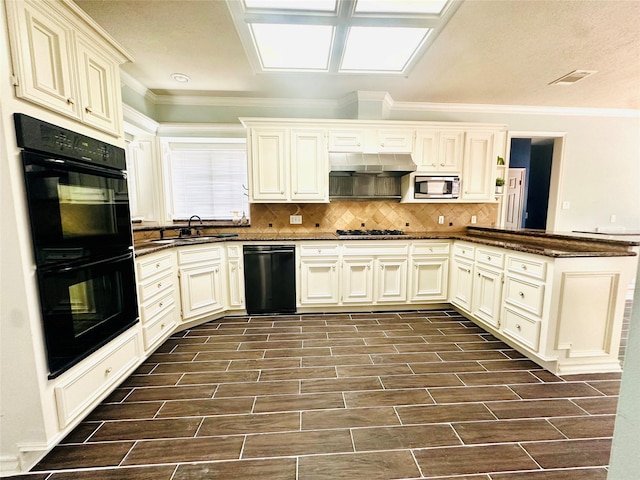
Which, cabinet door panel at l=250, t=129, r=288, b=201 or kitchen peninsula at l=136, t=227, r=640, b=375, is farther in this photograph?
cabinet door panel at l=250, t=129, r=288, b=201

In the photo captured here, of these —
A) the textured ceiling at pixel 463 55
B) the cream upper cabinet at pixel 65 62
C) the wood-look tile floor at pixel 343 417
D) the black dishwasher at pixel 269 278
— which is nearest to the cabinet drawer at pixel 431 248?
the wood-look tile floor at pixel 343 417

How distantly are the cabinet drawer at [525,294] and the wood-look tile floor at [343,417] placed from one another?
1.52 feet


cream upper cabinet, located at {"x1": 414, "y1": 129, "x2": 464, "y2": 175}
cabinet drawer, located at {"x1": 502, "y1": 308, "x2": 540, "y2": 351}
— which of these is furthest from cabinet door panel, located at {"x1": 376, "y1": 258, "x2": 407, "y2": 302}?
cream upper cabinet, located at {"x1": 414, "y1": 129, "x2": 464, "y2": 175}

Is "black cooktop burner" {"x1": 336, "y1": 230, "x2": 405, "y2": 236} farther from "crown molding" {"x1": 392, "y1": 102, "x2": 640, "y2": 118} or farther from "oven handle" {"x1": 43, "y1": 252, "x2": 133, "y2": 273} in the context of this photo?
"oven handle" {"x1": 43, "y1": 252, "x2": 133, "y2": 273}

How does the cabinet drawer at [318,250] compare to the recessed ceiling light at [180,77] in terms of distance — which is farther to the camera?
the cabinet drawer at [318,250]

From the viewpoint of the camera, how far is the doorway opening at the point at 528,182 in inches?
230

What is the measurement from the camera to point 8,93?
121 centimetres

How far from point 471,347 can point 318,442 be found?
175 cm

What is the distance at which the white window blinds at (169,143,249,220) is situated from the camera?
3732 mm

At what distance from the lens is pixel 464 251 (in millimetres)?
3152

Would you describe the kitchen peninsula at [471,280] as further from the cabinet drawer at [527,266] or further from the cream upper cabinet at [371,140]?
the cream upper cabinet at [371,140]

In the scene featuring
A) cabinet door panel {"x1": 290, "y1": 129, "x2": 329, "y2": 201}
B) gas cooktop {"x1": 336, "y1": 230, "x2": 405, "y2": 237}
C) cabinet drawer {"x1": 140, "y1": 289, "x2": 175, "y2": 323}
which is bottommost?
cabinet drawer {"x1": 140, "y1": 289, "x2": 175, "y2": 323}

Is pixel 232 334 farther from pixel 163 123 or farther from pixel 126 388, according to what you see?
pixel 163 123

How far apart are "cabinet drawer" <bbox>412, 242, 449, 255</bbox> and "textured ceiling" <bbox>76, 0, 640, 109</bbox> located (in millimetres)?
1877
